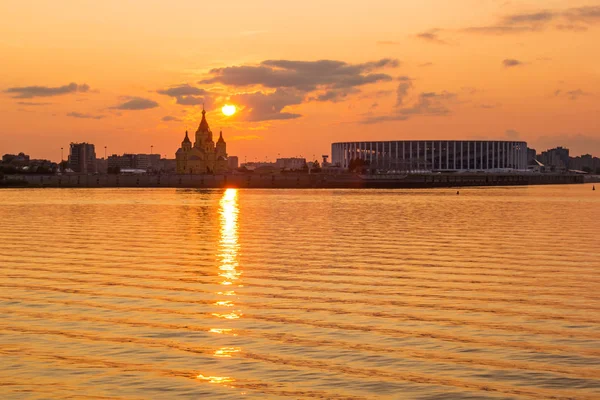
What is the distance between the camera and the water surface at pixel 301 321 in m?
17.3

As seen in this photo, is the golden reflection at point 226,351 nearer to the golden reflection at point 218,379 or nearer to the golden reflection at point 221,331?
the golden reflection at point 221,331

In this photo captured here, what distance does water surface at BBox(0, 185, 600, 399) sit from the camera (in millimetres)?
17312

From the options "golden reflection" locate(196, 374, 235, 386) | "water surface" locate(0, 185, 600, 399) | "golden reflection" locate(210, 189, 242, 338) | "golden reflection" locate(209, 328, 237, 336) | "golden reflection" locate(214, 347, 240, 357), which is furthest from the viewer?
"golden reflection" locate(210, 189, 242, 338)

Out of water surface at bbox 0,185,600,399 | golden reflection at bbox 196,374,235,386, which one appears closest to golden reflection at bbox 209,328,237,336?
water surface at bbox 0,185,600,399

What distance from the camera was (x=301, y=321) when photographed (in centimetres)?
2388

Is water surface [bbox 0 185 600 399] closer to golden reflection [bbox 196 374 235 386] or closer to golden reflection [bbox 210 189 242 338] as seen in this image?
golden reflection [bbox 196 374 235 386]

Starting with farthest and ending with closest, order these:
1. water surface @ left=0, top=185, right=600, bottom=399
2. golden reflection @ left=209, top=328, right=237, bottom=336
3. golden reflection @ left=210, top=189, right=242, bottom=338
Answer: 1. golden reflection @ left=210, top=189, right=242, bottom=338
2. golden reflection @ left=209, top=328, right=237, bottom=336
3. water surface @ left=0, top=185, right=600, bottom=399

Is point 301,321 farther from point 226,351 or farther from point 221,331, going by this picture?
point 226,351

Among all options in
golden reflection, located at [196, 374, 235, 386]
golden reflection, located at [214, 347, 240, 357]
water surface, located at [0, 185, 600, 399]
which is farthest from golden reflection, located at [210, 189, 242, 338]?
golden reflection, located at [196, 374, 235, 386]

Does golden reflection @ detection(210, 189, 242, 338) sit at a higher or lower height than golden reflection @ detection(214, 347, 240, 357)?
higher

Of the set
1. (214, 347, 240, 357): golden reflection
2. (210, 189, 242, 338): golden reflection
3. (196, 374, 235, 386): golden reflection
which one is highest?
(210, 189, 242, 338): golden reflection

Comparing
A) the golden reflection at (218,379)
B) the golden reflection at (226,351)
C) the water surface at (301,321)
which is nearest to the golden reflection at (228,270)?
the golden reflection at (226,351)

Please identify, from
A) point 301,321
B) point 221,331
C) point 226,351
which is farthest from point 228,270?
point 226,351

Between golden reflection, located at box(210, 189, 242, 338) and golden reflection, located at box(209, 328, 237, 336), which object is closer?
golden reflection, located at box(209, 328, 237, 336)
